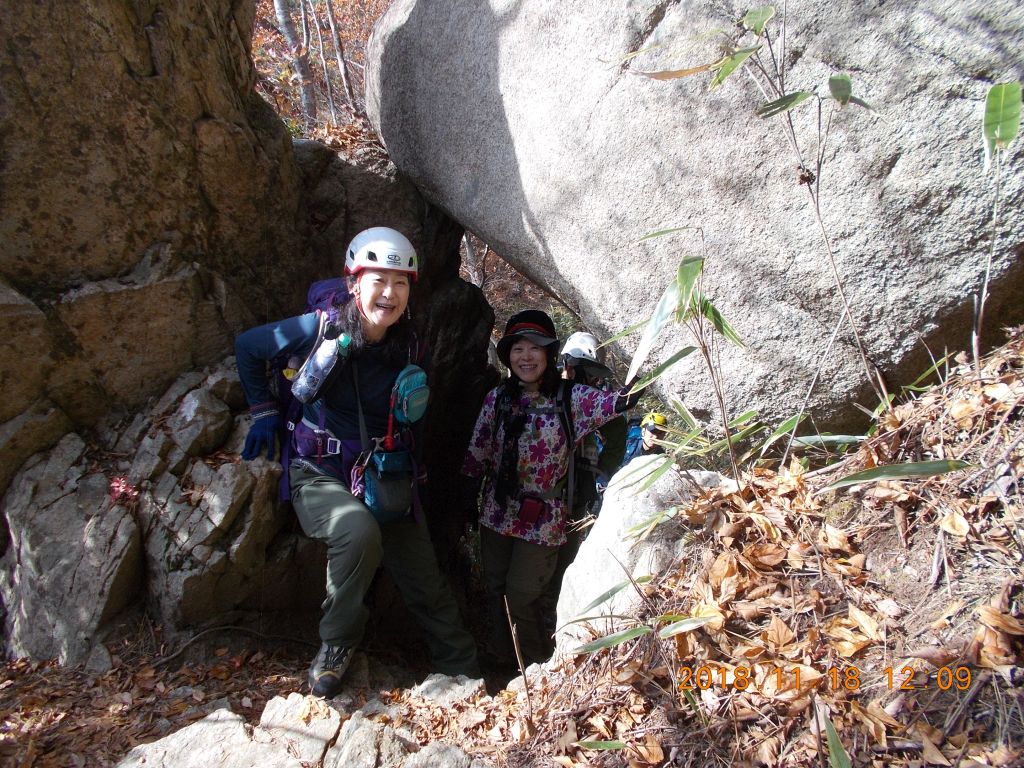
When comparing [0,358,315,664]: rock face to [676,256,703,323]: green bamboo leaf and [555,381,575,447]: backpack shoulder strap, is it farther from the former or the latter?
[676,256,703,323]: green bamboo leaf

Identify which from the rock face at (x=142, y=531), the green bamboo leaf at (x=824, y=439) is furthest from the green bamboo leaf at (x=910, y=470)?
the rock face at (x=142, y=531)

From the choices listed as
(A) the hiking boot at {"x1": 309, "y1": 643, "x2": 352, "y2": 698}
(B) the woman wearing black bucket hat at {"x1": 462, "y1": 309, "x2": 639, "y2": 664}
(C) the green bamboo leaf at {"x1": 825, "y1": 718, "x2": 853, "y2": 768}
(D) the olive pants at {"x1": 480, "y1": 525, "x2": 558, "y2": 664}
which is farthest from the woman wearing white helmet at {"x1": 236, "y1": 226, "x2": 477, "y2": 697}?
(C) the green bamboo leaf at {"x1": 825, "y1": 718, "x2": 853, "y2": 768}

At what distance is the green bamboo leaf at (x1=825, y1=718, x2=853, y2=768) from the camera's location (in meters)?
2.14

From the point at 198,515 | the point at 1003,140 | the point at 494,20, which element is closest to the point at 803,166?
the point at 1003,140

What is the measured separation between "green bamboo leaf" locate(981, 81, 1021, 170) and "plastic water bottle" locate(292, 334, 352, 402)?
3.21 meters

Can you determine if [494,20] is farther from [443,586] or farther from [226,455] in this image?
[443,586]

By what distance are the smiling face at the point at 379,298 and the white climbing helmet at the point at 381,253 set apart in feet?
0.15

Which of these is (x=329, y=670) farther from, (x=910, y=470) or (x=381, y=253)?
(x=910, y=470)

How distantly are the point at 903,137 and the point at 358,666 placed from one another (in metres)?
4.41

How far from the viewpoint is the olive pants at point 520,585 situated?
4.75 meters

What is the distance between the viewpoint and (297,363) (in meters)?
4.13

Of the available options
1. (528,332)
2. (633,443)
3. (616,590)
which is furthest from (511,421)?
(616,590)

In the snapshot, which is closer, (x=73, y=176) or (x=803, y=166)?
(x=803, y=166)

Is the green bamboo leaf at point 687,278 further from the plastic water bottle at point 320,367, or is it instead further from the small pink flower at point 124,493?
the small pink flower at point 124,493
